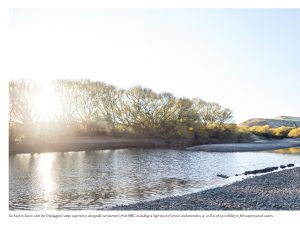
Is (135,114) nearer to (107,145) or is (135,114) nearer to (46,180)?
(107,145)

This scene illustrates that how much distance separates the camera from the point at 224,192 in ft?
38.4

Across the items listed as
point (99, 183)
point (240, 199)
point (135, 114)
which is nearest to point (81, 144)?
point (135, 114)

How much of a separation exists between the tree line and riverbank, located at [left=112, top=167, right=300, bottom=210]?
28879 mm

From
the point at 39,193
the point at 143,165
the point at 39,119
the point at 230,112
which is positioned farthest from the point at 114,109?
the point at 39,193

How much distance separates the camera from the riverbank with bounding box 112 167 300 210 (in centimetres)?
939

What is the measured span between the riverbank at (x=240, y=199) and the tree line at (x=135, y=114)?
28.9 meters

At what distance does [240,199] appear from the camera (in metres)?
10.4

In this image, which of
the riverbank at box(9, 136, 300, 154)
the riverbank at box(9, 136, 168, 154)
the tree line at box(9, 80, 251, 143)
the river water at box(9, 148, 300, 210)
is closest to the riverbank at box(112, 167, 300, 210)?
the river water at box(9, 148, 300, 210)

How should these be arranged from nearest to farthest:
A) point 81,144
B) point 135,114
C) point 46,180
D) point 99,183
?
point 99,183
point 46,180
point 81,144
point 135,114

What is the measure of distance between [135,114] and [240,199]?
38776 millimetres

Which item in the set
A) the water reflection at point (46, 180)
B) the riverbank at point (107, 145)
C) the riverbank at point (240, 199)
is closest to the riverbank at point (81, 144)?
the riverbank at point (107, 145)

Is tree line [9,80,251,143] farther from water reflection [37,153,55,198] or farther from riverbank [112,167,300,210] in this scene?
riverbank [112,167,300,210]

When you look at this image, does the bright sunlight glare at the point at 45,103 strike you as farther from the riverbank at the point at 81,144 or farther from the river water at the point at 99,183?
the river water at the point at 99,183
